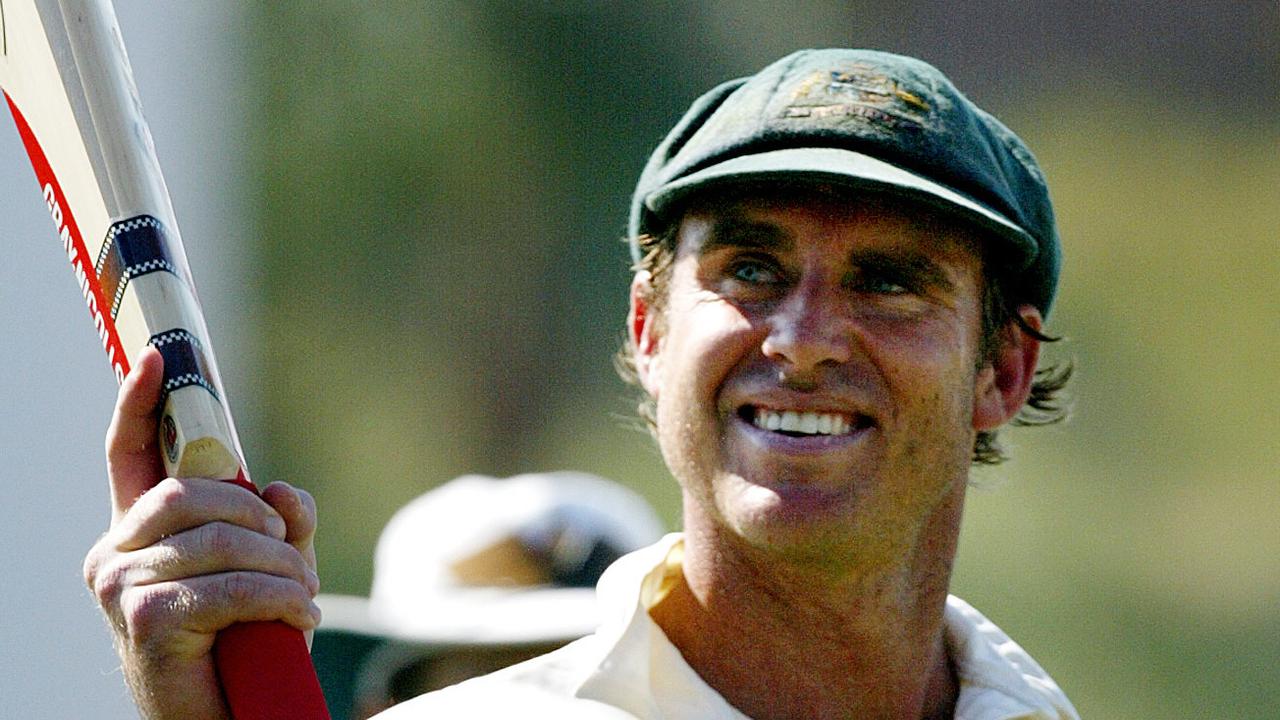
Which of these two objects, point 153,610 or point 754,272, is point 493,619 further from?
point 153,610

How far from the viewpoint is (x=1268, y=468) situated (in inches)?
368

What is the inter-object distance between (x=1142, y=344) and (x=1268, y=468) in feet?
2.91

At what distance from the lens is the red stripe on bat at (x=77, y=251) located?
2.00m

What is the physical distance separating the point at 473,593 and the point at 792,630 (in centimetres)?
161

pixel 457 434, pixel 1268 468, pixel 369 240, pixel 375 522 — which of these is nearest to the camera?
pixel 1268 468

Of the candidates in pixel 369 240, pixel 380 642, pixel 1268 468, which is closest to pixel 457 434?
pixel 369 240

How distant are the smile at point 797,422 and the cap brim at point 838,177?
301 millimetres

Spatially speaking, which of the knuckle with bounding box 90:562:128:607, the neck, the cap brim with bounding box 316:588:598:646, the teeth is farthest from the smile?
the cap brim with bounding box 316:588:598:646

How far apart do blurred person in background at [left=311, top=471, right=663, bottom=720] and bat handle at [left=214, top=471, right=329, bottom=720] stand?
198 centimetres

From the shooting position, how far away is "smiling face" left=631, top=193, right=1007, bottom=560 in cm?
245

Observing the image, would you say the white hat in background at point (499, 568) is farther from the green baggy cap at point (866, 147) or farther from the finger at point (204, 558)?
the finger at point (204, 558)

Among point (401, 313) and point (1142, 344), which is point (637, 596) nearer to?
point (1142, 344)

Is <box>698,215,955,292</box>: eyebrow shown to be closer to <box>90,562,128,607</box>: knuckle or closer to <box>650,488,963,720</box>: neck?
<box>650,488,963,720</box>: neck

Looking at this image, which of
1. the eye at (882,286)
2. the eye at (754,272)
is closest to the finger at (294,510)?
the eye at (754,272)
